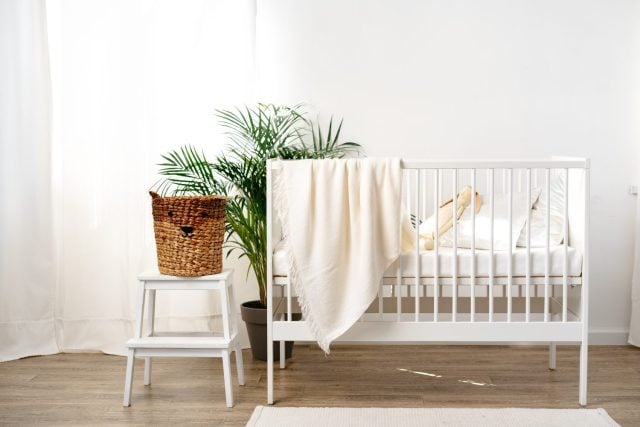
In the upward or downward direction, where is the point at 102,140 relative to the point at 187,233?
upward

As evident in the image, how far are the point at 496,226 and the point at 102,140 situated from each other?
1.77m

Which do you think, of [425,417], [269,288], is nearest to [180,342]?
[269,288]

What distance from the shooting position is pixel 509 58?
3619 millimetres

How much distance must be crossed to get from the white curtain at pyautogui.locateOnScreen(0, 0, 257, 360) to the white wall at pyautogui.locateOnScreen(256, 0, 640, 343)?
31 centimetres

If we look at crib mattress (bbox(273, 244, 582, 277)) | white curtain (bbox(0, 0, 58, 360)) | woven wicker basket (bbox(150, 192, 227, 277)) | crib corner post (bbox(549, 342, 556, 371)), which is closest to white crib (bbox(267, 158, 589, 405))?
crib mattress (bbox(273, 244, 582, 277))

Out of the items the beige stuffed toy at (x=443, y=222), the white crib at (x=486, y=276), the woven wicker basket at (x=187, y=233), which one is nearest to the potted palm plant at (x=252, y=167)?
the woven wicker basket at (x=187, y=233)

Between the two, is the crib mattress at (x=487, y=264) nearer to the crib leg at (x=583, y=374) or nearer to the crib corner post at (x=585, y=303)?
the crib corner post at (x=585, y=303)

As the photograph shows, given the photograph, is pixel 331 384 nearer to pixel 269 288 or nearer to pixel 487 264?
pixel 269 288

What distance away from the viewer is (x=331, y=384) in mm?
3012

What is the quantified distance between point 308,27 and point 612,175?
5.17ft

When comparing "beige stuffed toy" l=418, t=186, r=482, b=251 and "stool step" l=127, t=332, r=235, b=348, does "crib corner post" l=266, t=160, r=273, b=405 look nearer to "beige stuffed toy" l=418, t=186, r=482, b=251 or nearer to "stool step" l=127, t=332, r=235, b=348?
"stool step" l=127, t=332, r=235, b=348

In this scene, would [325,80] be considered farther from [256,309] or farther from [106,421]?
[106,421]

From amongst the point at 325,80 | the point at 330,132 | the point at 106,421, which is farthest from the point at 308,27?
the point at 106,421

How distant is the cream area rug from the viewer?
8.22ft
